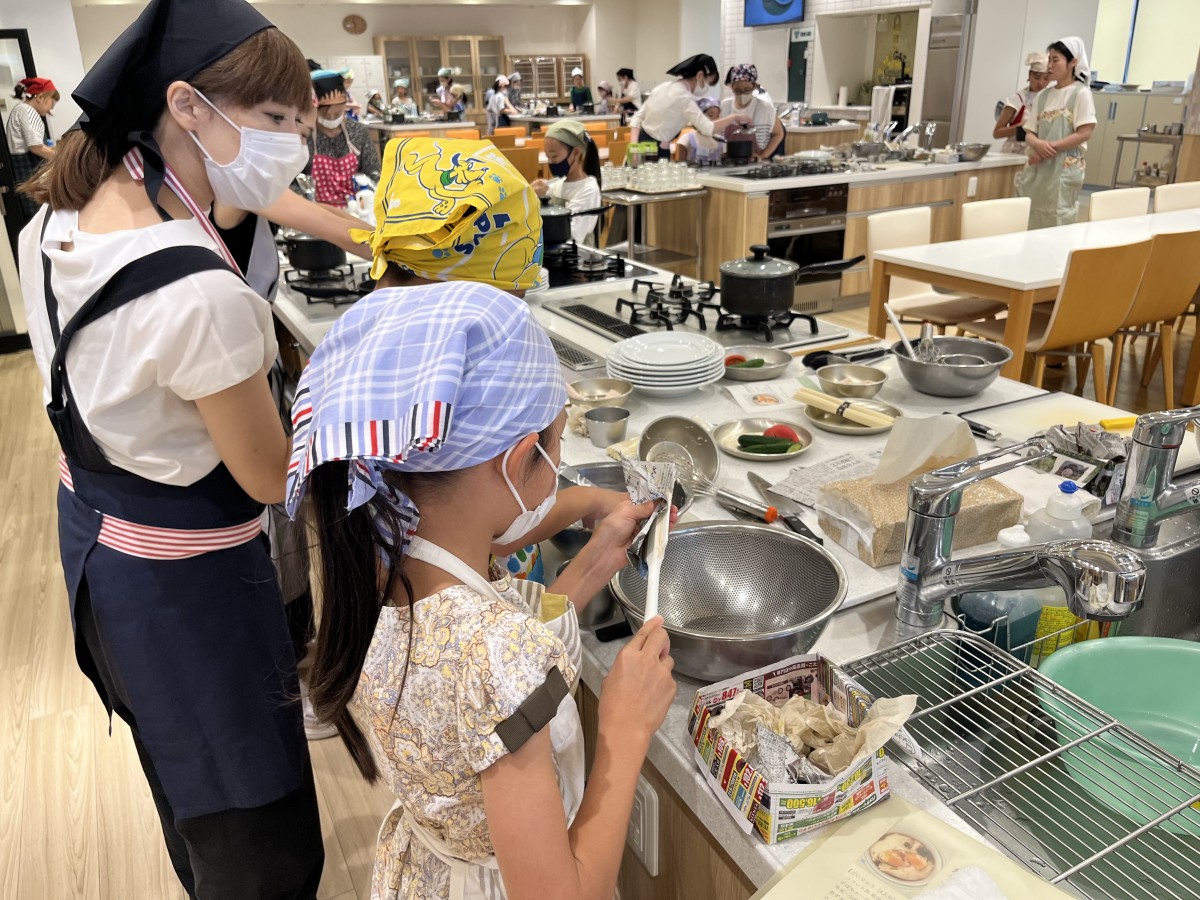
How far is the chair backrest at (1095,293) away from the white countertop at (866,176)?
239cm

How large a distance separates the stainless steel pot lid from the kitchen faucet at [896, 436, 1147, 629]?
46.2 inches

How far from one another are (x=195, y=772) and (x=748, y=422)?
3.75 ft

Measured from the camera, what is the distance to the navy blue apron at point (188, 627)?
1182 mm

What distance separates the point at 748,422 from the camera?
1739mm

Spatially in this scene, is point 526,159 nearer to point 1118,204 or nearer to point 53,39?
point 53,39

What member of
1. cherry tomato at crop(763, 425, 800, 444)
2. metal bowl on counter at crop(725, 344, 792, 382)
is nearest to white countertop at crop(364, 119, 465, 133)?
metal bowl on counter at crop(725, 344, 792, 382)

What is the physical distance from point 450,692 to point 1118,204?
5063 mm

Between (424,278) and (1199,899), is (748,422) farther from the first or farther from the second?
(1199,899)

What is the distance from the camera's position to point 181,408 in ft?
3.69

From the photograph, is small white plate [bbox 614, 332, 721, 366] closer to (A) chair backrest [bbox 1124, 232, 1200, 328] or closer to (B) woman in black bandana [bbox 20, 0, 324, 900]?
(B) woman in black bandana [bbox 20, 0, 324, 900]

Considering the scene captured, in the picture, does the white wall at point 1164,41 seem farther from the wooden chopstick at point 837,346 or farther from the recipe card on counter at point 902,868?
the recipe card on counter at point 902,868

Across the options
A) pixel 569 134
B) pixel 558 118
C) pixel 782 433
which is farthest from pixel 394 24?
pixel 782 433

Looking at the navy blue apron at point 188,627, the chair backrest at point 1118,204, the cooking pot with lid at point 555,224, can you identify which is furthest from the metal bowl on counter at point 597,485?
the chair backrest at point 1118,204

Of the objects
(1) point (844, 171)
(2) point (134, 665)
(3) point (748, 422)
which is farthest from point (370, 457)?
(1) point (844, 171)
